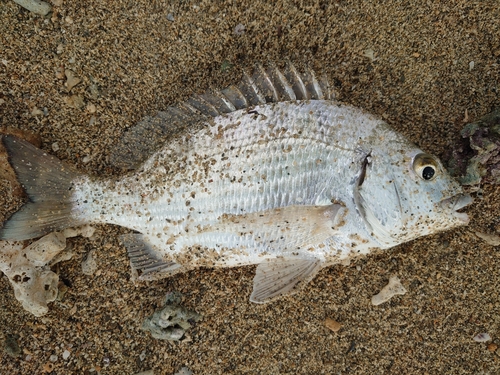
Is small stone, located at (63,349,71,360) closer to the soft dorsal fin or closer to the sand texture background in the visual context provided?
the sand texture background

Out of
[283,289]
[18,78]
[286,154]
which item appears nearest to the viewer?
[286,154]

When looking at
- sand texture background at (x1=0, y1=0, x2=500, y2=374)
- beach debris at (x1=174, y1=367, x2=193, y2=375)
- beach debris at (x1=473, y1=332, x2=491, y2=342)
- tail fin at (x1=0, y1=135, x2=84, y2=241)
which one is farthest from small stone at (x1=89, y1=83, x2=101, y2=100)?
beach debris at (x1=473, y1=332, x2=491, y2=342)

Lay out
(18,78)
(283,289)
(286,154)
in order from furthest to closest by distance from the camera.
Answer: (18,78) < (283,289) < (286,154)

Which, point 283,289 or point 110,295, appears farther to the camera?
point 110,295

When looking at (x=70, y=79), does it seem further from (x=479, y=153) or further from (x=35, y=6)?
(x=479, y=153)

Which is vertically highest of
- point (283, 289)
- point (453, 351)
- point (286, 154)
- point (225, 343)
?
point (286, 154)

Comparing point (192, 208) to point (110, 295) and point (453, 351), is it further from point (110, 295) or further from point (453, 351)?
point (453, 351)

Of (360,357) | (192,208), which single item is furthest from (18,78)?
(360,357)
